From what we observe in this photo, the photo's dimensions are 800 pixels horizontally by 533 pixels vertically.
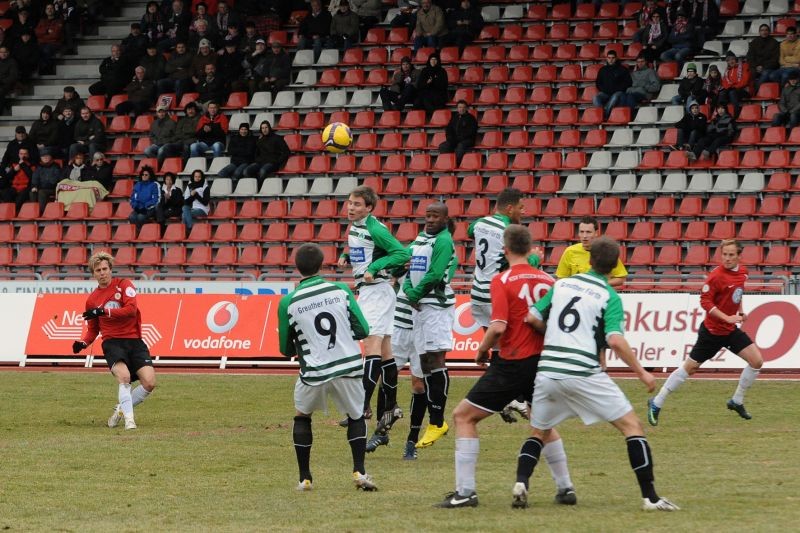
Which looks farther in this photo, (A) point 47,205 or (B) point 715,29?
(A) point 47,205

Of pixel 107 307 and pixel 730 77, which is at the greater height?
pixel 730 77

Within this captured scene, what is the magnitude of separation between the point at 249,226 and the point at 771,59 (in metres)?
12.1

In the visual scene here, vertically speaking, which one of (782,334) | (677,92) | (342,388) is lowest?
(782,334)

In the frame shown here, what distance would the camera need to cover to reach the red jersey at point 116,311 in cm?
1516

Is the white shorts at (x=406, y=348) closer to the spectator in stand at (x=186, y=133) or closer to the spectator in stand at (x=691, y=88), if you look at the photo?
the spectator in stand at (x=691, y=88)

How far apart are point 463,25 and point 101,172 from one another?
9612 millimetres

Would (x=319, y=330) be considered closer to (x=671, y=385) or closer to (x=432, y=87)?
(x=671, y=385)

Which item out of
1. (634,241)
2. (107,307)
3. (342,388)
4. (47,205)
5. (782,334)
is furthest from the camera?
(47,205)

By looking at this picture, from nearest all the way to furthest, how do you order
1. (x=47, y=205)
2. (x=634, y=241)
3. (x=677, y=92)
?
(x=634, y=241) < (x=677, y=92) < (x=47, y=205)

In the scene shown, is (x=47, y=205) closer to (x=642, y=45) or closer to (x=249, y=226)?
(x=249, y=226)

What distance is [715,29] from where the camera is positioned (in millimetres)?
29750

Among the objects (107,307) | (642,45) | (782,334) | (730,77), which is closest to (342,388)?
(107,307)

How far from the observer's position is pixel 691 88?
27641 mm

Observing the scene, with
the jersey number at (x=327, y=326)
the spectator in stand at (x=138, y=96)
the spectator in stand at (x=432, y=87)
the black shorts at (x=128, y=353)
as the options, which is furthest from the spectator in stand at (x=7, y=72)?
the jersey number at (x=327, y=326)
